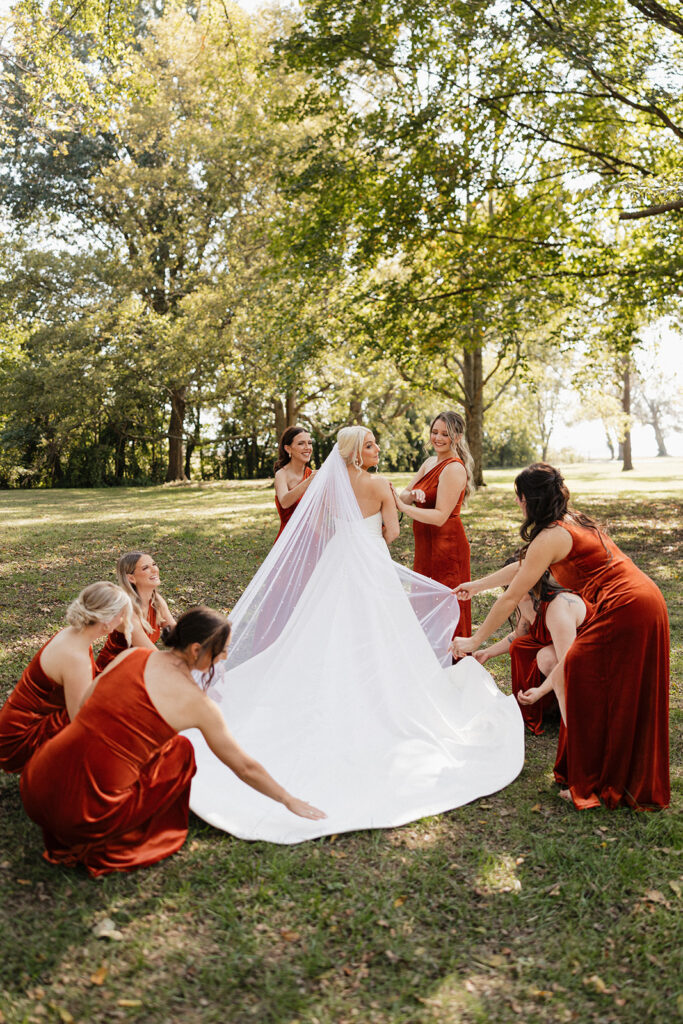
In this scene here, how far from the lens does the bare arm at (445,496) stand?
6770 mm

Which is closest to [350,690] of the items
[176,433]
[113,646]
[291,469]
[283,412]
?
[113,646]

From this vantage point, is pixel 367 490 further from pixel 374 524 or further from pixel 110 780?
pixel 110 780

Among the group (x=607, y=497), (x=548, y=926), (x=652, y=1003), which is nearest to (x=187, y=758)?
(x=548, y=926)

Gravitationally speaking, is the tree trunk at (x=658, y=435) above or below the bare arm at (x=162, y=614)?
above

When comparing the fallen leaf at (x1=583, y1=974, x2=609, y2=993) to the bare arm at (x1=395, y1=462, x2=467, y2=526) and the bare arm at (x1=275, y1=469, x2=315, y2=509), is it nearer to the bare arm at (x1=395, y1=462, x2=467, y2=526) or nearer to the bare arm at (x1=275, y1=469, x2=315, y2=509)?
the bare arm at (x1=395, y1=462, x2=467, y2=526)

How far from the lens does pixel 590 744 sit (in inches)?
180

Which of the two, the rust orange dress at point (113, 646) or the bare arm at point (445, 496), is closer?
the rust orange dress at point (113, 646)

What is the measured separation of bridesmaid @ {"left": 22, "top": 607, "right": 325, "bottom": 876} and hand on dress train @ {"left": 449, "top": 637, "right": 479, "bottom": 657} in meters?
2.15

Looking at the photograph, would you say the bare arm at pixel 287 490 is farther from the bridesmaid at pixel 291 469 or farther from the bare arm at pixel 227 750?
the bare arm at pixel 227 750

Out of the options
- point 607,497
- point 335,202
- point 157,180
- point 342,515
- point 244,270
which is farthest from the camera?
point 157,180

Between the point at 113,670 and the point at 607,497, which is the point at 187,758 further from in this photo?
the point at 607,497

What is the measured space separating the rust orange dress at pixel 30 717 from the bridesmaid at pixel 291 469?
9.87 ft

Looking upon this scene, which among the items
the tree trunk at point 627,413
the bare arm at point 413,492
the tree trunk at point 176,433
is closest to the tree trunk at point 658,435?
the tree trunk at point 627,413

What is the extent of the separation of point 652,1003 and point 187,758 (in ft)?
7.59
